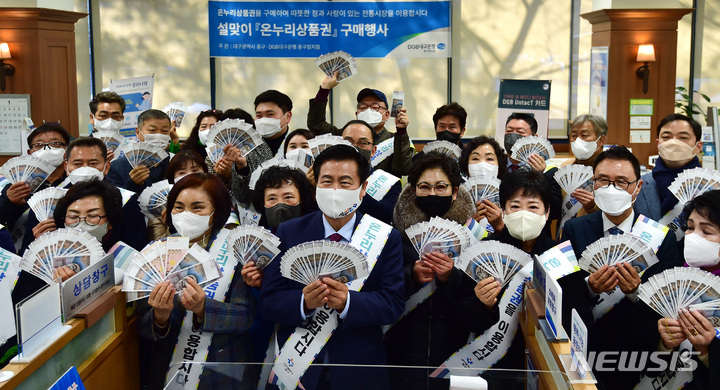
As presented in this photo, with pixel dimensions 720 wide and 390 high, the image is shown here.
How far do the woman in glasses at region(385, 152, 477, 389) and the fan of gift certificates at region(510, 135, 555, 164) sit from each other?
157 centimetres

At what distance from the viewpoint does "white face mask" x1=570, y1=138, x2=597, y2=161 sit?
16.5 ft

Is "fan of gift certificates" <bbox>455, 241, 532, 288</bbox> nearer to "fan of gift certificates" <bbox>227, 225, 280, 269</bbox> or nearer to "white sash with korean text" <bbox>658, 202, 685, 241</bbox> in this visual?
"fan of gift certificates" <bbox>227, 225, 280, 269</bbox>

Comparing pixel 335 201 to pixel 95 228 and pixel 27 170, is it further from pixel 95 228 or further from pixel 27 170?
pixel 27 170

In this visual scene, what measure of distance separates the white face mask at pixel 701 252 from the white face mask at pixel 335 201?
1.44 metres

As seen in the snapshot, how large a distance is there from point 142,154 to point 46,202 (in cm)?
109

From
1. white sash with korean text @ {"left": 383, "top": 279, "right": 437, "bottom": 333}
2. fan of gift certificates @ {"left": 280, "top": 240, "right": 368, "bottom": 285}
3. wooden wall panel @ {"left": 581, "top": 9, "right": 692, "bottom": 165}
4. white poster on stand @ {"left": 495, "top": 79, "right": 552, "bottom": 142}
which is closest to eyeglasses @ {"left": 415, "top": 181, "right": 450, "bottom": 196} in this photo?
white sash with korean text @ {"left": 383, "top": 279, "right": 437, "bottom": 333}

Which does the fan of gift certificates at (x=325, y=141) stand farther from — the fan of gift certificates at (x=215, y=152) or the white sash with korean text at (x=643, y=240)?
the white sash with korean text at (x=643, y=240)

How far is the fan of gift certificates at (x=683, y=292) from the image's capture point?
8.54 ft

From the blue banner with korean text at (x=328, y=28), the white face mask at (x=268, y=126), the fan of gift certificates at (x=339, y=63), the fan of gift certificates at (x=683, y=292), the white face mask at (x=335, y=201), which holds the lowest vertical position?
→ the fan of gift certificates at (x=683, y=292)

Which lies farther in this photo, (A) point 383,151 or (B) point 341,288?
(A) point 383,151

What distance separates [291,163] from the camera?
14.1 feet

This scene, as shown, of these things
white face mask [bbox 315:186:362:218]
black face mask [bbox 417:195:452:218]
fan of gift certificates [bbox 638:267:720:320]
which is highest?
white face mask [bbox 315:186:362:218]

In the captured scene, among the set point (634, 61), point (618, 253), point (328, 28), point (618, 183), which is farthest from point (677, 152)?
point (328, 28)

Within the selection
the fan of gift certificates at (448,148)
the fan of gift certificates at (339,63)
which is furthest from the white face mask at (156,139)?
the fan of gift certificates at (448,148)
